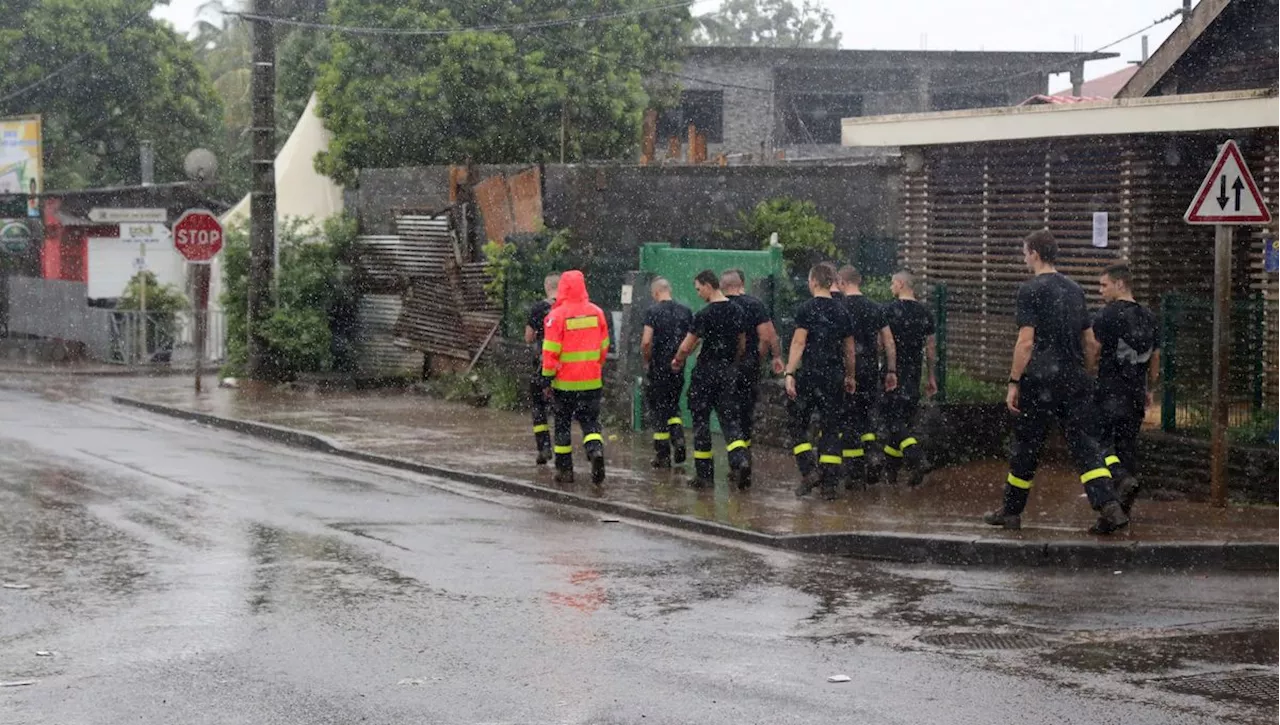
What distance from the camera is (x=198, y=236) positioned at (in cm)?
2491

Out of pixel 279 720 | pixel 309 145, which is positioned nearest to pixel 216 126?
pixel 309 145

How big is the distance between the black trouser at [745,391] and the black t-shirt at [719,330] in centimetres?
15

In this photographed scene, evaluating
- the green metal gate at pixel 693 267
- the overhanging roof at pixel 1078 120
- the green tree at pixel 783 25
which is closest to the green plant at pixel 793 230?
the overhanging roof at pixel 1078 120

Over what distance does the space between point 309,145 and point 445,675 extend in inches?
1027

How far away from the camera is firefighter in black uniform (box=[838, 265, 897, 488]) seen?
1462cm

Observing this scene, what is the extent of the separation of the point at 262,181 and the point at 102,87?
24.7 m

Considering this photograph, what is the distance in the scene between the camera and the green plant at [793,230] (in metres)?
23.7

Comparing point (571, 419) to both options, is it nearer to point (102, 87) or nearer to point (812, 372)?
point (812, 372)

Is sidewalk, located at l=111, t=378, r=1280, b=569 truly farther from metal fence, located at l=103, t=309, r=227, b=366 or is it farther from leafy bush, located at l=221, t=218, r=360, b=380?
metal fence, located at l=103, t=309, r=227, b=366

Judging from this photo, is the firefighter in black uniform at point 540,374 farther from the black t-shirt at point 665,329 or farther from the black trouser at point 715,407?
the black trouser at point 715,407

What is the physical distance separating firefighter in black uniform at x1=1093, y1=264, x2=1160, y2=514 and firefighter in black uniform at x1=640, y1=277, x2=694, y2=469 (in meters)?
3.79

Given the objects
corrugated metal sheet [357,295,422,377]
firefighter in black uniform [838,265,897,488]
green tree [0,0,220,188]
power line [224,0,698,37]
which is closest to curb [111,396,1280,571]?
firefighter in black uniform [838,265,897,488]

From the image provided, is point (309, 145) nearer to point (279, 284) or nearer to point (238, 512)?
point (279, 284)

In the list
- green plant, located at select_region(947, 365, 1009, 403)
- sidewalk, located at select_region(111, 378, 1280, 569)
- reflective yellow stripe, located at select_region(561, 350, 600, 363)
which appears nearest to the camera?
sidewalk, located at select_region(111, 378, 1280, 569)
